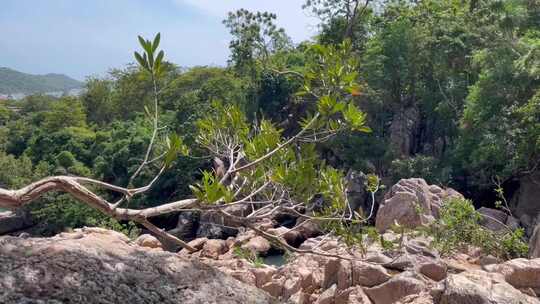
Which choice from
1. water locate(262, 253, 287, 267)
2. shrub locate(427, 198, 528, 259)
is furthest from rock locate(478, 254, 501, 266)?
water locate(262, 253, 287, 267)

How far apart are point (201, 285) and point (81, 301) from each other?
1.62 ft

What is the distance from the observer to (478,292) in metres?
4.62

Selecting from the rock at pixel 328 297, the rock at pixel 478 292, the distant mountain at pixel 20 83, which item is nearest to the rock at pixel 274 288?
the rock at pixel 328 297

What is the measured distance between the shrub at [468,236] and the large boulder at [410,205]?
2.33 m

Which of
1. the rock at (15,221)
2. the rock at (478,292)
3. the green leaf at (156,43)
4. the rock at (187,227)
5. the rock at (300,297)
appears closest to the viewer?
the green leaf at (156,43)

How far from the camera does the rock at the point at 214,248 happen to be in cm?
1453

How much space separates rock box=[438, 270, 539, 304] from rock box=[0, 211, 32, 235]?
1962 cm

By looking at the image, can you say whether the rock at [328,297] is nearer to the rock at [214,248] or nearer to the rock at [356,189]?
the rock at [214,248]

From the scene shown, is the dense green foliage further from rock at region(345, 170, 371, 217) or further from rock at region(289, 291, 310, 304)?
rock at region(289, 291, 310, 304)

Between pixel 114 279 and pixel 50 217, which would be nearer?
pixel 114 279

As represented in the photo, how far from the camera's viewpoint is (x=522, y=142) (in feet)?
43.7

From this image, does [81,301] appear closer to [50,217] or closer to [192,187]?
[192,187]

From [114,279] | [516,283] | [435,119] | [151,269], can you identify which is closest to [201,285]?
[151,269]

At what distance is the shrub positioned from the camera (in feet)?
28.6
